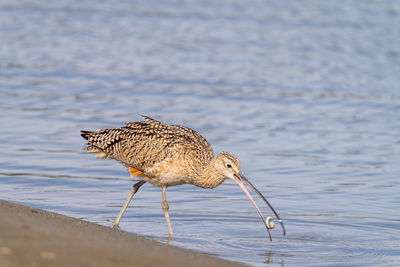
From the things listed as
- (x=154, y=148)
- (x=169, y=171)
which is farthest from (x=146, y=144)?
(x=169, y=171)

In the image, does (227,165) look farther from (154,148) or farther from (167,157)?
(154,148)

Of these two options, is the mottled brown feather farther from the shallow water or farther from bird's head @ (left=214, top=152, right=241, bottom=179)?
the shallow water

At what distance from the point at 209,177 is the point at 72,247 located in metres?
2.82

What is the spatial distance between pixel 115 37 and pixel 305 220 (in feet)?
36.6

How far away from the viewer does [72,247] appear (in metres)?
5.36

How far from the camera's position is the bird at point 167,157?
7.95m

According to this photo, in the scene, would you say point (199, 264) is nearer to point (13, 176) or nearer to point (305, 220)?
point (305, 220)

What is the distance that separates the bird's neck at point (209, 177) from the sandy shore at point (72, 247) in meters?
1.86

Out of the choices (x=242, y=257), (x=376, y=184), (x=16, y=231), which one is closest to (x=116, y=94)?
(x=376, y=184)

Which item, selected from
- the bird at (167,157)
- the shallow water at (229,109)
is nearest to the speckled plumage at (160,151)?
the bird at (167,157)

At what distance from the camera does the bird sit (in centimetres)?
795

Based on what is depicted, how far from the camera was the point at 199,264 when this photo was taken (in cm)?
551

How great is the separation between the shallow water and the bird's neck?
423 millimetres

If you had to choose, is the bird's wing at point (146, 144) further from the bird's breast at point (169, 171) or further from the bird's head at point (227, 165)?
the bird's head at point (227, 165)
